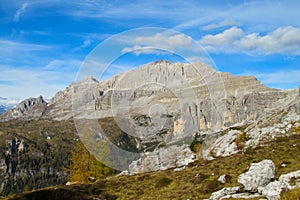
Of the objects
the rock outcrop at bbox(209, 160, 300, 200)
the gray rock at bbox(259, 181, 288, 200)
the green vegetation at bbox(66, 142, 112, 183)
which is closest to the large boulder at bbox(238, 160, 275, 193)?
the rock outcrop at bbox(209, 160, 300, 200)

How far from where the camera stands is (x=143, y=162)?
91.6 m

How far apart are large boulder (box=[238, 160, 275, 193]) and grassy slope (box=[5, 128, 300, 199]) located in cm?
625

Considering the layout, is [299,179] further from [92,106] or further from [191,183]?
[92,106]

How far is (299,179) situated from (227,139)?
68.5 metres

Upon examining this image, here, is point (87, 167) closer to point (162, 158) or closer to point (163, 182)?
point (162, 158)

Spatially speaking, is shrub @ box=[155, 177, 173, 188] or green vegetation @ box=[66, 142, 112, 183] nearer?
shrub @ box=[155, 177, 173, 188]

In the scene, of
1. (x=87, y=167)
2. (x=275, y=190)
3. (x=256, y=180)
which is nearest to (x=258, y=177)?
(x=256, y=180)

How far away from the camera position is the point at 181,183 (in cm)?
4144

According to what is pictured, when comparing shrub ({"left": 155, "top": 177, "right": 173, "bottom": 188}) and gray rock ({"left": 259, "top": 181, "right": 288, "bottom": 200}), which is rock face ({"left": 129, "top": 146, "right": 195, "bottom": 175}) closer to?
shrub ({"left": 155, "top": 177, "right": 173, "bottom": 188})

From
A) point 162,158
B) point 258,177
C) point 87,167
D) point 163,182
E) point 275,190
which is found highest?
point 275,190

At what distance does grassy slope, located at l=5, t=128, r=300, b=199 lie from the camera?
36588 millimetres

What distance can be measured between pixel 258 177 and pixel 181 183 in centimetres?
1516

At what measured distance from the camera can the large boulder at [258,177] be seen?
2789 centimetres

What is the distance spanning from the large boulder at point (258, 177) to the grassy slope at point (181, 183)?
6255 mm
